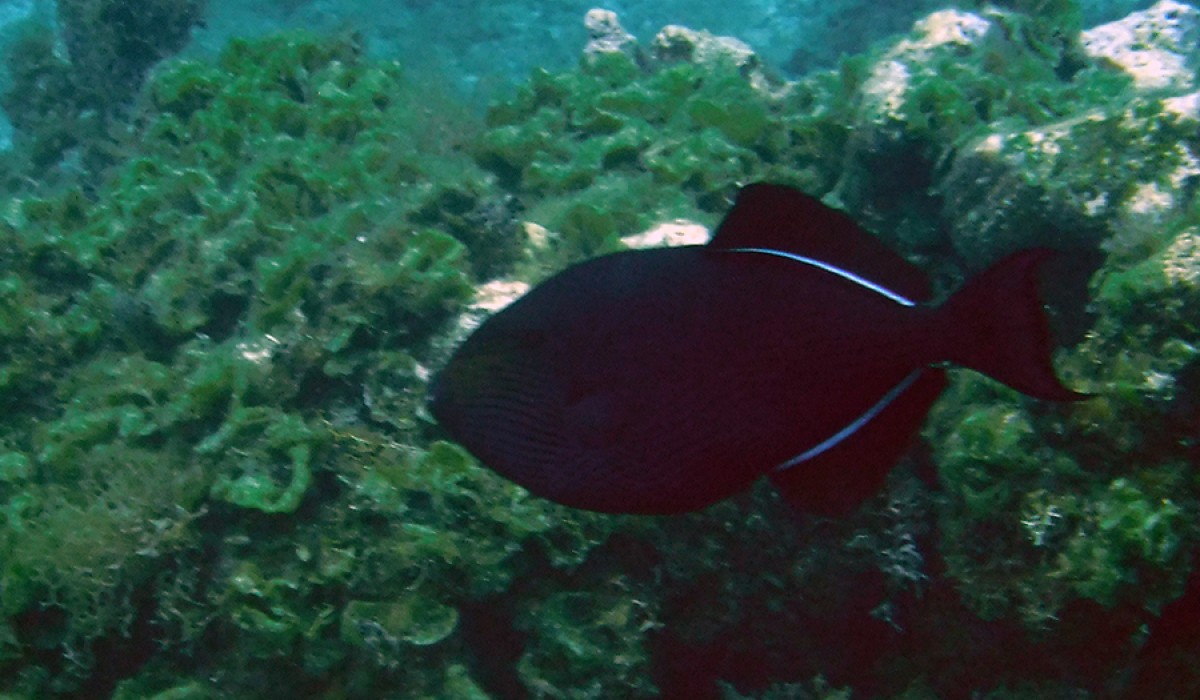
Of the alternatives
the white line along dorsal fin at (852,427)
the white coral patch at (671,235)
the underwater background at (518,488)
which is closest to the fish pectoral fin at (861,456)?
the white line along dorsal fin at (852,427)

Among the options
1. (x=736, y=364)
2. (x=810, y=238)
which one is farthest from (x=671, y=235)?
(x=736, y=364)

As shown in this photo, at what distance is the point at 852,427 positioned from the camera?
1.11 metres

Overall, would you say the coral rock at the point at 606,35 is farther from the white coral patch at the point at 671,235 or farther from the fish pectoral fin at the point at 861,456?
the fish pectoral fin at the point at 861,456

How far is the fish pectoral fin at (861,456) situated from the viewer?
111 centimetres

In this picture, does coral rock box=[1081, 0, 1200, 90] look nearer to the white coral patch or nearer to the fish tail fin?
the white coral patch

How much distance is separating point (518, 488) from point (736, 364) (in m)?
1.45

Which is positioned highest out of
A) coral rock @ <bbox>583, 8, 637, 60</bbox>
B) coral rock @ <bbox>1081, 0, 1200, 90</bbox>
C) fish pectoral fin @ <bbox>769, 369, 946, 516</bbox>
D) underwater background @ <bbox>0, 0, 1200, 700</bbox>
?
coral rock @ <bbox>1081, 0, 1200, 90</bbox>

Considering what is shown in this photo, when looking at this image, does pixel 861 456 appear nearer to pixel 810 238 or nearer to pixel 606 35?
pixel 810 238

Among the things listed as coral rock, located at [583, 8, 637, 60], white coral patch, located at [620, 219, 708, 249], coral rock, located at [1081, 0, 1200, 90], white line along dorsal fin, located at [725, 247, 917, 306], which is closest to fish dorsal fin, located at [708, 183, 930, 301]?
white line along dorsal fin, located at [725, 247, 917, 306]

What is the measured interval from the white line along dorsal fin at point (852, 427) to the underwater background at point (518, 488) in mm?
1227

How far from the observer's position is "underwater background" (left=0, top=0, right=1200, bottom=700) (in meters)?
2.08

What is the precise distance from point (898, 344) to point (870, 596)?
1.63 metres

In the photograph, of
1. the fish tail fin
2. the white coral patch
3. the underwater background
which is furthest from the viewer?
the white coral patch

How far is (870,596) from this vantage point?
239 cm
